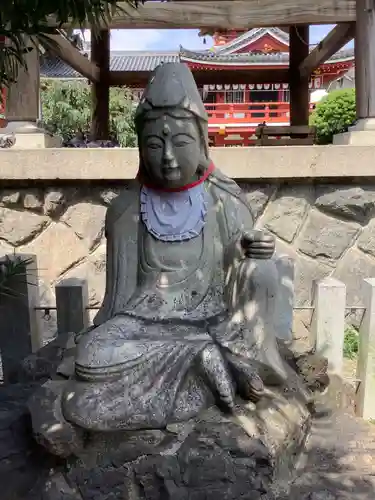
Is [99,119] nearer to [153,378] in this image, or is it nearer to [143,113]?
[143,113]

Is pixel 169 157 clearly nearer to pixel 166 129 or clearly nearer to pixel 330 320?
pixel 166 129

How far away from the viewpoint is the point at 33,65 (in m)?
4.33

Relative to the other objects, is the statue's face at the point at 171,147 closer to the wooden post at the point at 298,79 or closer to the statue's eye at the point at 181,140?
the statue's eye at the point at 181,140

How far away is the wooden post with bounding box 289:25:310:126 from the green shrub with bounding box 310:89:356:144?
449 centimetres

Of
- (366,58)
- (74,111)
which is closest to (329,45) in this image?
(366,58)

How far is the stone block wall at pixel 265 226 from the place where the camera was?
432cm

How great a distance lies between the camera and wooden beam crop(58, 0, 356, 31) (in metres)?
4.53

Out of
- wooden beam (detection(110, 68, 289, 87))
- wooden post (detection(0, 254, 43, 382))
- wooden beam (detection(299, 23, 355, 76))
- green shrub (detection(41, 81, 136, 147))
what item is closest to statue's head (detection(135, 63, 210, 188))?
wooden post (detection(0, 254, 43, 382))

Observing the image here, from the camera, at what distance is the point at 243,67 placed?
544 inches

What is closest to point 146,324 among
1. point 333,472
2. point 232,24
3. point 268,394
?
point 268,394

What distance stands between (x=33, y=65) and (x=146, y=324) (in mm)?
2764

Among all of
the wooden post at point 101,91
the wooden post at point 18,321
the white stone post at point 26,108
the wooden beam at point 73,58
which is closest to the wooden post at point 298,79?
the wooden post at point 101,91

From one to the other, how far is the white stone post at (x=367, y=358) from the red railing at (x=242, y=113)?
12.2 metres

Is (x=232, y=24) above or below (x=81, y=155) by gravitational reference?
above
